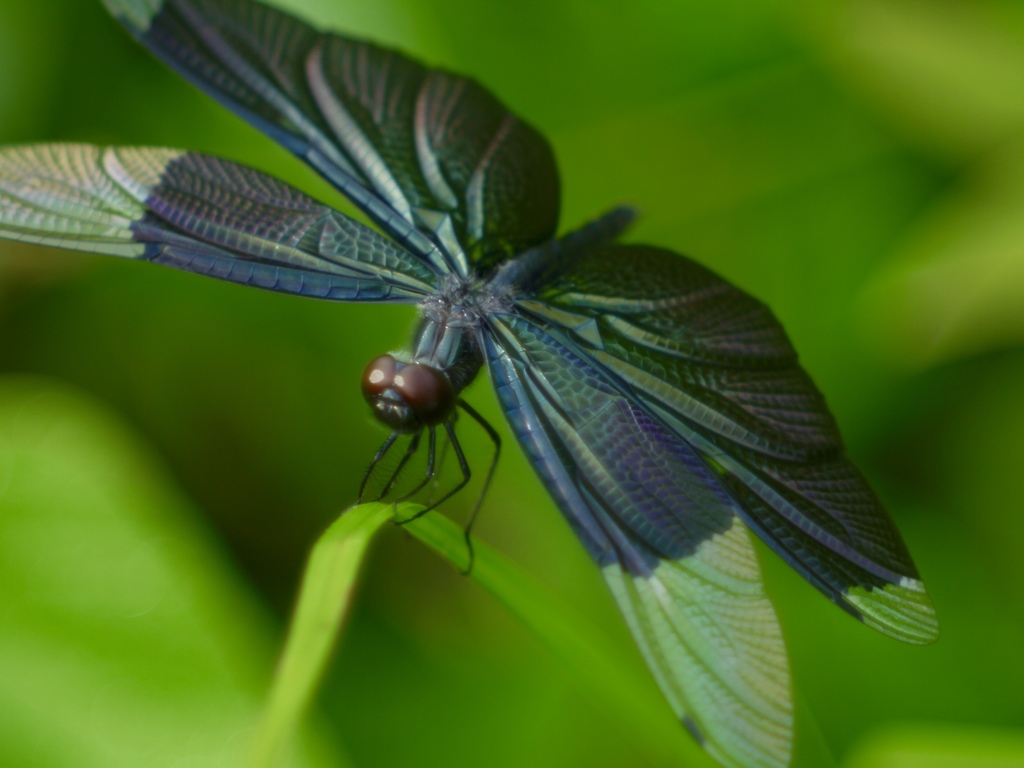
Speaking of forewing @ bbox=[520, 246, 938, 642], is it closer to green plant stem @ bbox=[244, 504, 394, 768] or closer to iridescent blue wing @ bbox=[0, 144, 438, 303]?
iridescent blue wing @ bbox=[0, 144, 438, 303]

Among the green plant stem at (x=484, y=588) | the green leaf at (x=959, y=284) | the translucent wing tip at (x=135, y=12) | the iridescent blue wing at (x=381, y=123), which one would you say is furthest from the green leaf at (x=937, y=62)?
the translucent wing tip at (x=135, y=12)

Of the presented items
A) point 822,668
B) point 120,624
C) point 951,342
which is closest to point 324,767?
point 120,624

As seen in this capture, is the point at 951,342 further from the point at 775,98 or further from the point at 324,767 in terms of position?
the point at 324,767

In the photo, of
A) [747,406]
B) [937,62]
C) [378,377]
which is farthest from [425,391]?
[937,62]

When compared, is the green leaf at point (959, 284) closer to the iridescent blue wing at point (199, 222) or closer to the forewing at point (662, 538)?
the forewing at point (662, 538)

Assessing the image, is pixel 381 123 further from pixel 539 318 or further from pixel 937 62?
pixel 937 62
